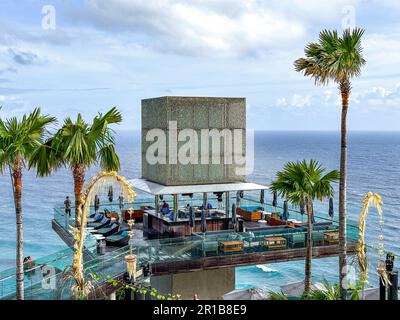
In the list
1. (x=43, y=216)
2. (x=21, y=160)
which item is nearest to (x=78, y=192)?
(x=21, y=160)

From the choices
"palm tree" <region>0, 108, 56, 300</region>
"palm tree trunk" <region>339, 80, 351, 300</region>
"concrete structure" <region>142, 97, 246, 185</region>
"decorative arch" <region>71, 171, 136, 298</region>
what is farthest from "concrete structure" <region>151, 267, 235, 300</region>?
"decorative arch" <region>71, 171, 136, 298</region>

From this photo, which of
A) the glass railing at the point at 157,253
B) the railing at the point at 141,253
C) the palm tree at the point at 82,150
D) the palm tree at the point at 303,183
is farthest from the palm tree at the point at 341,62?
the palm tree at the point at 82,150

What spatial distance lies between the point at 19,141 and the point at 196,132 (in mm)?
10667

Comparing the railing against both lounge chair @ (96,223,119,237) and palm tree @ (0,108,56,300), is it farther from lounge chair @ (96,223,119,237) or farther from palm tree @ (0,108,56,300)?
lounge chair @ (96,223,119,237)

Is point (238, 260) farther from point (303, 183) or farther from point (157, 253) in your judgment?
point (303, 183)

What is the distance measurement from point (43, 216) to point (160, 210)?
69319 mm

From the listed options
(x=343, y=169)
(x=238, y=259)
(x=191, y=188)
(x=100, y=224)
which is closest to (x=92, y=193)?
(x=343, y=169)

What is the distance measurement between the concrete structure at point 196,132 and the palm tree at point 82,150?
9.25 metres

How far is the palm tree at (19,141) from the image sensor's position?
53.1 feet

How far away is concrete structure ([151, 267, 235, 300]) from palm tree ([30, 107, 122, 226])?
9740mm

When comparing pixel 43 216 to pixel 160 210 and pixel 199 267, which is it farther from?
pixel 199 267

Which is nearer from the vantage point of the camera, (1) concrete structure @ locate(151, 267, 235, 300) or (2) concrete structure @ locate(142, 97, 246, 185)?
(1) concrete structure @ locate(151, 267, 235, 300)

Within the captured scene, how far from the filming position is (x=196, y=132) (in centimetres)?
2548

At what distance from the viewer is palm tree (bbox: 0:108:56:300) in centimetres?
1617
